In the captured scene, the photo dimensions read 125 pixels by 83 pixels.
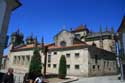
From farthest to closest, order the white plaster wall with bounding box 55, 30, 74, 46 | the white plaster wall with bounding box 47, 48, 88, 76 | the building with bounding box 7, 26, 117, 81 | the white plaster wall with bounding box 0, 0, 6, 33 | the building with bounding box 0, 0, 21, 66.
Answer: the white plaster wall with bounding box 55, 30, 74, 46 < the building with bounding box 7, 26, 117, 81 < the white plaster wall with bounding box 47, 48, 88, 76 < the white plaster wall with bounding box 0, 0, 6, 33 < the building with bounding box 0, 0, 21, 66

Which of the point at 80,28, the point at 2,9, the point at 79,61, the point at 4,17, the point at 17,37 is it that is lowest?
the point at 79,61

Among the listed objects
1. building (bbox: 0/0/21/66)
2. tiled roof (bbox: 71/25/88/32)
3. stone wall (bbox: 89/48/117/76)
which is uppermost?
tiled roof (bbox: 71/25/88/32)

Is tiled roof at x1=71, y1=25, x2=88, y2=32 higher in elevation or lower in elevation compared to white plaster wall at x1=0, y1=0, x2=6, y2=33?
higher

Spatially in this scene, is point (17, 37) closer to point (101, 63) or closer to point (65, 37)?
point (65, 37)

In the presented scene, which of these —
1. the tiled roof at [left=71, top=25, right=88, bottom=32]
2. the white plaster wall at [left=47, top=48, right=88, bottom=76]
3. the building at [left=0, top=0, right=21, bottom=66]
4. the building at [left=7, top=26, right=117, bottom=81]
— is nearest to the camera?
the building at [left=0, top=0, right=21, bottom=66]

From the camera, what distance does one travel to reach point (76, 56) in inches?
1330

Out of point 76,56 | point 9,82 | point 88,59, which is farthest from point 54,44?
point 9,82

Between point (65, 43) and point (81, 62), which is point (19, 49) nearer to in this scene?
point (65, 43)

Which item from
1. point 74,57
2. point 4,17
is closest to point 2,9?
point 4,17

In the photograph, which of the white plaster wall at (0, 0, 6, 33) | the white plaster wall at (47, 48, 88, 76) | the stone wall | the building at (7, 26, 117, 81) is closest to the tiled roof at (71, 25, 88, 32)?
the building at (7, 26, 117, 81)

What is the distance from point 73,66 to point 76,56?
84.3 inches

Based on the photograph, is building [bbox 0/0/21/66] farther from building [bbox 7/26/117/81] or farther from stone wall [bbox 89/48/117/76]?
stone wall [bbox 89/48/117/76]

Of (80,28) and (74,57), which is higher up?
(80,28)

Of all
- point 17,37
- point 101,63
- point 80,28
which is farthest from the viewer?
point 17,37
